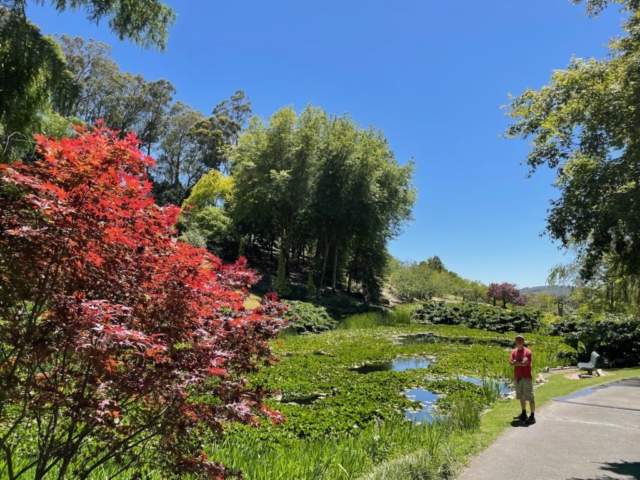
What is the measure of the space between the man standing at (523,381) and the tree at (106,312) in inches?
Result: 183

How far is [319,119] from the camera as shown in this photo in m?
27.8

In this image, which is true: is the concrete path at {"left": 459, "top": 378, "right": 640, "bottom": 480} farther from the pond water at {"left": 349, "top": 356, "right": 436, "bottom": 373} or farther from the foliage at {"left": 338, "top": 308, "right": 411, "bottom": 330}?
the foliage at {"left": 338, "top": 308, "right": 411, "bottom": 330}

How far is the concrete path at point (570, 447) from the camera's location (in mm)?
4066

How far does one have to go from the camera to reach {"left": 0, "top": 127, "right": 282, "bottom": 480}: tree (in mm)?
2072

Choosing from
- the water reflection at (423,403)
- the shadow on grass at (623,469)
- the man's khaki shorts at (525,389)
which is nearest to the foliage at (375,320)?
the water reflection at (423,403)

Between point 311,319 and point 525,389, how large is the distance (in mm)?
14197

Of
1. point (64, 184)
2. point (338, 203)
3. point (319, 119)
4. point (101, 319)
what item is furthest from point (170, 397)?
point (319, 119)

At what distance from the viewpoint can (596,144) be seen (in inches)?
251

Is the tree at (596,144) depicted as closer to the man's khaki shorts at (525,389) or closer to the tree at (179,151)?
the man's khaki shorts at (525,389)

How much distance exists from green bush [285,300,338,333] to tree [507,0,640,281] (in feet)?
41.3

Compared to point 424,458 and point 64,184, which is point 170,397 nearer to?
point 64,184

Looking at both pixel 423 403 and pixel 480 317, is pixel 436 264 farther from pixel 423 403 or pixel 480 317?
pixel 423 403

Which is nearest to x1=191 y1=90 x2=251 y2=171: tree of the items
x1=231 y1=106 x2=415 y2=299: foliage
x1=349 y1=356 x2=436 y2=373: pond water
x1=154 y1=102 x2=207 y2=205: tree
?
x1=154 y1=102 x2=207 y2=205: tree

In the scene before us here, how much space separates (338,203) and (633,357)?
17.7 meters
